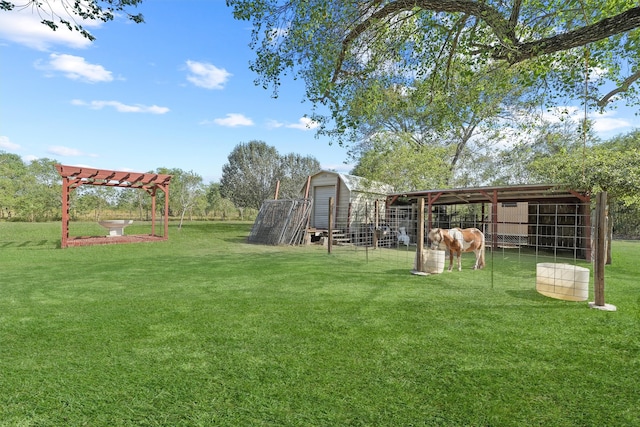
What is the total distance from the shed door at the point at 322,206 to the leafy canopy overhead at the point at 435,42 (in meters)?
7.60

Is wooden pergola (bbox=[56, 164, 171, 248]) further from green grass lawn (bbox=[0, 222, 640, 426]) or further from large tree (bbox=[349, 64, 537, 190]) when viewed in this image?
large tree (bbox=[349, 64, 537, 190])

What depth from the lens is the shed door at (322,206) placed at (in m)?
15.9

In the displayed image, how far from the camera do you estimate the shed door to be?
15859mm

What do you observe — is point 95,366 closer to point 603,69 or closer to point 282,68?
point 282,68

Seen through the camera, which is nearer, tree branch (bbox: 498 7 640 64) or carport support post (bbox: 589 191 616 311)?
tree branch (bbox: 498 7 640 64)

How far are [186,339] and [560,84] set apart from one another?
32.1 ft

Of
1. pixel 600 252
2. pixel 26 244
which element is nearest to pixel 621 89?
pixel 600 252

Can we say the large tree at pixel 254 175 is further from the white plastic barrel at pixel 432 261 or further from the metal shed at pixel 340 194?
the white plastic barrel at pixel 432 261

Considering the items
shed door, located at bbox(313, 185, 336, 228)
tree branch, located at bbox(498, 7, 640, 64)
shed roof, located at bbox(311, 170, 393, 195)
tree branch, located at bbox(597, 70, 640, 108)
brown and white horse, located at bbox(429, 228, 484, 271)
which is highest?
tree branch, located at bbox(597, 70, 640, 108)

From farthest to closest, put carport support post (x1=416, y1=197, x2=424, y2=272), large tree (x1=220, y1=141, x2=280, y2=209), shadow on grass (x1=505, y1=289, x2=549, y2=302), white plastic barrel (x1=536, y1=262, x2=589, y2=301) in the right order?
large tree (x1=220, y1=141, x2=280, y2=209) → carport support post (x1=416, y1=197, x2=424, y2=272) → shadow on grass (x1=505, y1=289, x2=549, y2=302) → white plastic barrel (x1=536, y1=262, x2=589, y2=301)

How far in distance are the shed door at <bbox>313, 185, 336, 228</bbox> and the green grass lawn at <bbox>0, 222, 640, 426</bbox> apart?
10.3 metres

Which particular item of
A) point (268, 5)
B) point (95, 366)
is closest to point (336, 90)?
point (268, 5)

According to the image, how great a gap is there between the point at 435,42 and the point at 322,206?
9.57m

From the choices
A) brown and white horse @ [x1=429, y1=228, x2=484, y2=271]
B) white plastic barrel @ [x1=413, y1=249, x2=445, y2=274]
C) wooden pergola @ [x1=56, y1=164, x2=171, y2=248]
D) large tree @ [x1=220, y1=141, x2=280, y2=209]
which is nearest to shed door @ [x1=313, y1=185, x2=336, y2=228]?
wooden pergola @ [x1=56, y1=164, x2=171, y2=248]
